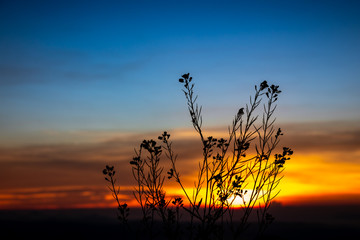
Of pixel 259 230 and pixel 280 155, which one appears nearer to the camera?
pixel 259 230

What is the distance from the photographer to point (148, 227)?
21.4 ft

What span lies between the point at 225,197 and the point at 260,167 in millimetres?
932

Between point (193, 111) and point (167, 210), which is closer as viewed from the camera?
point (193, 111)

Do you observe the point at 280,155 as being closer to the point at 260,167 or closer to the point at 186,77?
the point at 260,167

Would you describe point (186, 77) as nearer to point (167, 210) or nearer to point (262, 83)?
point (262, 83)

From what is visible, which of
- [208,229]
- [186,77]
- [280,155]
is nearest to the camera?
[208,229]

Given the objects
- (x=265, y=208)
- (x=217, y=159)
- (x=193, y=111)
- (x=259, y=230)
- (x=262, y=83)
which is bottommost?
(x=259, y=230)

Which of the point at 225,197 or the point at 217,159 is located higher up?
the point at 217,159

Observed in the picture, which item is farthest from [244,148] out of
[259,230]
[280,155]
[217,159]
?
[259,230]

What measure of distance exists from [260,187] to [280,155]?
972mm

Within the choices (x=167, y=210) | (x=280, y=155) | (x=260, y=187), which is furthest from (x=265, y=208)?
(x=167, y=210)

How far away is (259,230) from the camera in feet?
20.7

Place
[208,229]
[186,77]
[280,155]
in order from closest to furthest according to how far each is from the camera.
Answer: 1. [208,229]
2. [186,77]
3. [280,155]

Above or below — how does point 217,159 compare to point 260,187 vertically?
above
